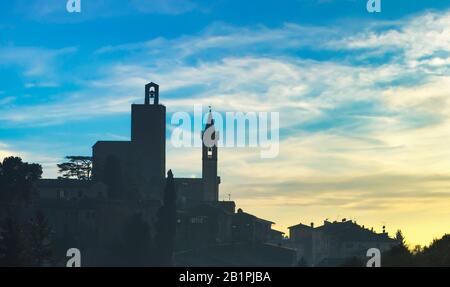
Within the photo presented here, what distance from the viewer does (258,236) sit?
105 metres

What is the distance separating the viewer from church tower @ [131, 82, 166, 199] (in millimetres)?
107750

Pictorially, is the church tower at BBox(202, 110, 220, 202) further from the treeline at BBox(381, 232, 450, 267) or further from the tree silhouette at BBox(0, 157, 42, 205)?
the treeline at BBox(381, 232, 450, 267)

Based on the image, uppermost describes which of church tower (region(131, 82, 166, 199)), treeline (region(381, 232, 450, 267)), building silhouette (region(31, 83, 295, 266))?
church tower (region(131, 82, 166, 199))

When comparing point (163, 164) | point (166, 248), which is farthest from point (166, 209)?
point (163, 164)

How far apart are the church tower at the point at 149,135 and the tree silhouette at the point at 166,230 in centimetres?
2280

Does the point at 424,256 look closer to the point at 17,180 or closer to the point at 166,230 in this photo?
the point at 166,230

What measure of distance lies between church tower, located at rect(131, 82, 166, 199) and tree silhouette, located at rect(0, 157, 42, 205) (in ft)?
76.3

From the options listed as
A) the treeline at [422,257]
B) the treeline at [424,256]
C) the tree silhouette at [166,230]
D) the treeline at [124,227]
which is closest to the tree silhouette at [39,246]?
the treeline at [124,227]

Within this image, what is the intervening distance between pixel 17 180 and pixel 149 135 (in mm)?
28214

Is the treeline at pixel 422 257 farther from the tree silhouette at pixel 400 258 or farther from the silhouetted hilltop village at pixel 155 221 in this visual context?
the silhouetted hilltop village at pixel 155 221

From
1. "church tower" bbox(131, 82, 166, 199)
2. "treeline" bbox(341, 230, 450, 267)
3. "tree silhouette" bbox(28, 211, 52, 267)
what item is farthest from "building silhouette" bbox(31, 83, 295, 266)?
"treeline" bbox(341, 230, 450, 267)

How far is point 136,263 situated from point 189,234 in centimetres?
1413
